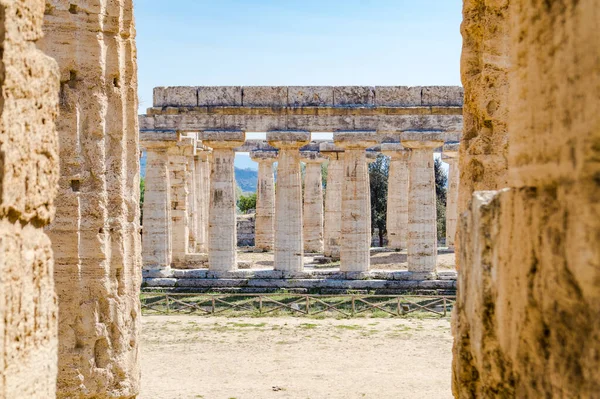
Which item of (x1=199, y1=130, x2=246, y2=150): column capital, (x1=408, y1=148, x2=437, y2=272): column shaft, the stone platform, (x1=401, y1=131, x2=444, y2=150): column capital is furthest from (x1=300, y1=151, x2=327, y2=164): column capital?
the stone platform

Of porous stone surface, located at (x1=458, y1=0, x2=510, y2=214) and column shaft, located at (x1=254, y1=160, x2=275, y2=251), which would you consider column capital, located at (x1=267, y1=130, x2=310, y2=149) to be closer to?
column shaft, located at (x1=254, y1=160, x2=275, y2=251)

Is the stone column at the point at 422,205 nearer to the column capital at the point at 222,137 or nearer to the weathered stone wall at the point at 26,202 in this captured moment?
the column capital at the point at 222,137

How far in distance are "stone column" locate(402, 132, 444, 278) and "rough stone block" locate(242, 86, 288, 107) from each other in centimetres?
458

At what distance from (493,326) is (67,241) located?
6.51 meters

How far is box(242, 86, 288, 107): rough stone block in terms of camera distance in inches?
1055

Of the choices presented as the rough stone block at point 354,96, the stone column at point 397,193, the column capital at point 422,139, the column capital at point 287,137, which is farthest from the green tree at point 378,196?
the rough stone block at point 354,96

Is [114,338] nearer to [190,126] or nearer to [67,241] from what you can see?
[67,241]

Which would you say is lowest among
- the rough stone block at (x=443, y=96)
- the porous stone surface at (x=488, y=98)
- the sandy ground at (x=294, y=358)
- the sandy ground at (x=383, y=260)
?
the sandy ground at (x=294, y=358)

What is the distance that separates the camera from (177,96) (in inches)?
1058

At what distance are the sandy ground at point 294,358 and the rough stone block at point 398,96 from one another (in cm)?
889

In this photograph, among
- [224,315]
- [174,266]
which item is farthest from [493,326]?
[174,266]

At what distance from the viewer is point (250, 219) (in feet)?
164

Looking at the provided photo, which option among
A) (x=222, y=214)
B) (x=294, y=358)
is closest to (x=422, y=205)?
(x=222, y=214)

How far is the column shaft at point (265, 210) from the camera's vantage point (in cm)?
3941
